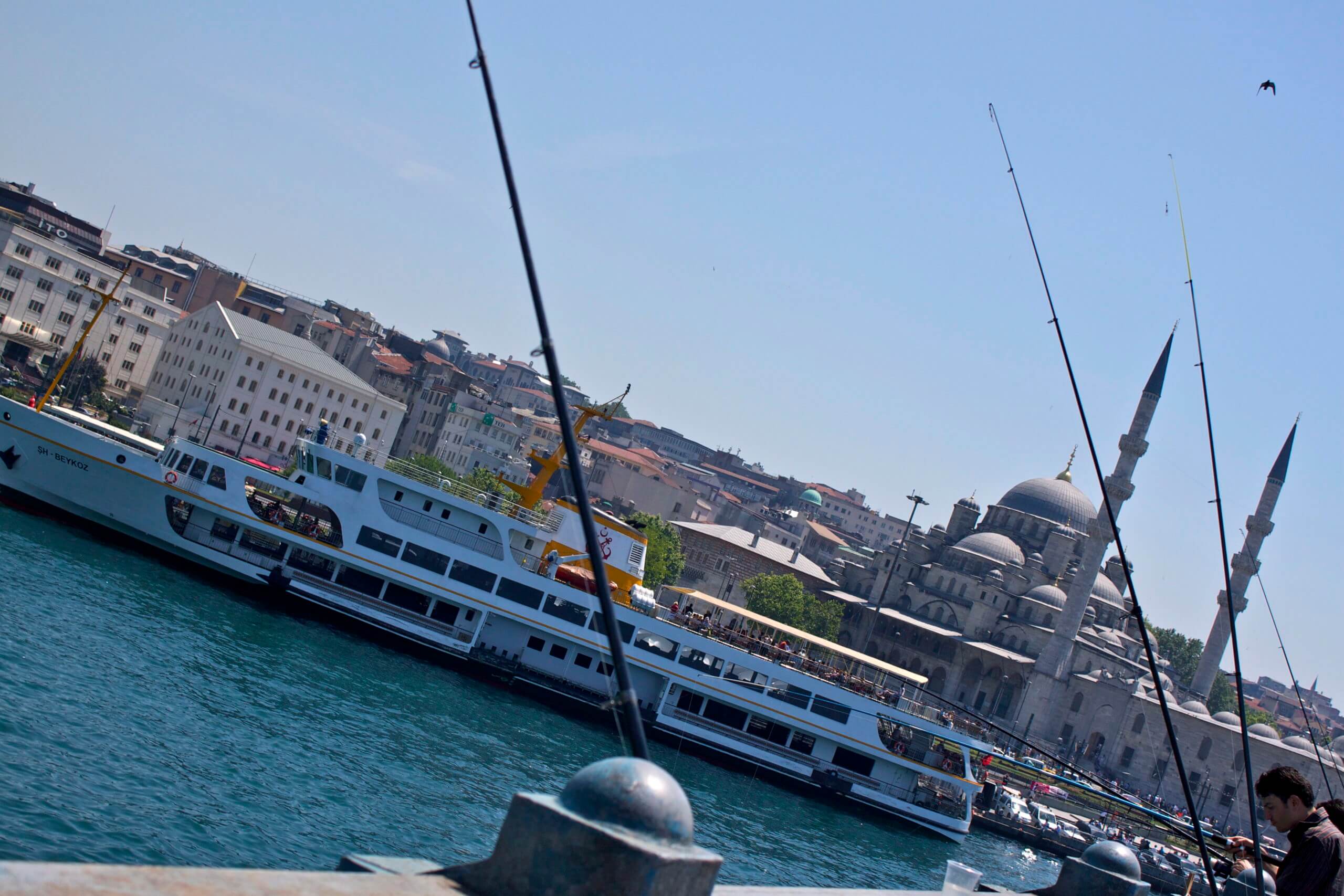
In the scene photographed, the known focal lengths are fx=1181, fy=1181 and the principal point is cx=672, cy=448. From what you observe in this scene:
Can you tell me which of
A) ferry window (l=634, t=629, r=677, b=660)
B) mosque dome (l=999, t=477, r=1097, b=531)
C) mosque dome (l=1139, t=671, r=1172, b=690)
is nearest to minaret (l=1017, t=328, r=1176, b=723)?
mosque dome (l=1139, t=671, r=1172, b=690)

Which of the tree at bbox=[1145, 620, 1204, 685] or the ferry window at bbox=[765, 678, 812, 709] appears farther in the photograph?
the tree at bbox=[1145, 620, 1204, 685]

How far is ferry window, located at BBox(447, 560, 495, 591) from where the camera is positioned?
2534cm

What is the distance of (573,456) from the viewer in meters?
4.61

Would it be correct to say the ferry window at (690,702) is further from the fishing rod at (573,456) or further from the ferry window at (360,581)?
the fishing rod at (573,456)

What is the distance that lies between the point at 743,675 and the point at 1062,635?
119 ft

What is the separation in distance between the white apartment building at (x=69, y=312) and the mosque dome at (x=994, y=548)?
46.5 metres

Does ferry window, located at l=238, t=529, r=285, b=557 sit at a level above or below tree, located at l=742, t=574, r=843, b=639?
below

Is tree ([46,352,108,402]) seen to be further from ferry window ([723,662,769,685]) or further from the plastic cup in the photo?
the plastic cup

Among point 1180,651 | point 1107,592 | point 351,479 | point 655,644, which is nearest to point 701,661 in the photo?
point 655,644

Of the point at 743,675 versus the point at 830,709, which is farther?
the point at 743,675

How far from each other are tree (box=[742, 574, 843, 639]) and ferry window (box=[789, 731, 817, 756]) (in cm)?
3344

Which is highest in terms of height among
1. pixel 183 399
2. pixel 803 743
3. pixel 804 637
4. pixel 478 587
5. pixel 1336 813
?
pixel 1336 813

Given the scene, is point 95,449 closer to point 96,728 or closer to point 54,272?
point 96,728

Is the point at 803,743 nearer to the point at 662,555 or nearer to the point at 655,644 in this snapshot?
the point at 655,644
